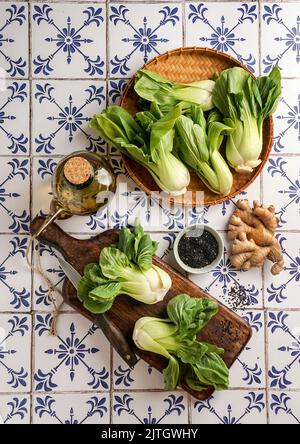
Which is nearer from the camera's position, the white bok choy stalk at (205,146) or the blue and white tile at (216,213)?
the white bok choy stalk at (205,146)

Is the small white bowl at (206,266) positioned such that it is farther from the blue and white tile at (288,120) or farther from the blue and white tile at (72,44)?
the blue and white tile at (72,44)

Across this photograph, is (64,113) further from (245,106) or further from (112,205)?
(245,106)

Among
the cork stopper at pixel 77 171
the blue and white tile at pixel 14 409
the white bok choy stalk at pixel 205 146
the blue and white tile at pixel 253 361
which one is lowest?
the blue and white tile at pixel 14 409

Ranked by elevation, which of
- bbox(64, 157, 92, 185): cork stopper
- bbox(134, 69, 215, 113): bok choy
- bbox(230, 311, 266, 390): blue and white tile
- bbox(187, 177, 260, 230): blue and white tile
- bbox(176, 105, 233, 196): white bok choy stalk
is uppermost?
bbox(134, 69, 215, 113): bok choy

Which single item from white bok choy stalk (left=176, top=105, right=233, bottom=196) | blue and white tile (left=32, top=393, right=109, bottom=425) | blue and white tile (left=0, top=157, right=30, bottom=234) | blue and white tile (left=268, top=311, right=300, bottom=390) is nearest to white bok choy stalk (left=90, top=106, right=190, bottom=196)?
white bok choy stalk (left=176, top=105, right=233, bottom=196)

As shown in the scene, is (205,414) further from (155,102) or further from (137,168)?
(155,102)

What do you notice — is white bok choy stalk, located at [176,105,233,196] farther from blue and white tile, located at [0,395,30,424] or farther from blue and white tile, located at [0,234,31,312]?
blue and white tile, located at [0,395,30,424]

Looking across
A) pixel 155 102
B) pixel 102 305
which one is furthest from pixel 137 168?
pixel 102 305

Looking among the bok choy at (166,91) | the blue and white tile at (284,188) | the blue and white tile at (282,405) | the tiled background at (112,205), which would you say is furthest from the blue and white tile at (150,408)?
the bok choy at (166,91)
